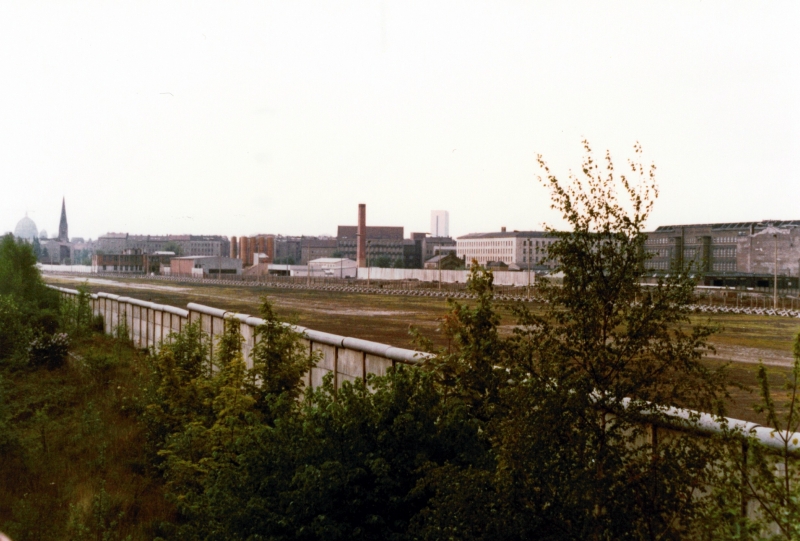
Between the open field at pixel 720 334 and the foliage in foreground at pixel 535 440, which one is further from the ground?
the foliage in foreground at pixel 535 440

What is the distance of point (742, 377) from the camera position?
1075 inches

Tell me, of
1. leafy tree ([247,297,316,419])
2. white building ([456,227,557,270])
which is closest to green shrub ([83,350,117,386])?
leafy tree ([247,297,316,419])

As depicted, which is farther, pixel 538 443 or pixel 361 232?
pixel 361 232

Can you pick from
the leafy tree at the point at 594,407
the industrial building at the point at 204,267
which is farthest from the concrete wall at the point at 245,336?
the industrial building at the point at 204,267

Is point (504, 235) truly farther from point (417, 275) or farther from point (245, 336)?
point (245, 336)

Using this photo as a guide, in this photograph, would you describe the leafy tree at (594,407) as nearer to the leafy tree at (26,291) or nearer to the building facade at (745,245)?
the leafy tree at (26,291)

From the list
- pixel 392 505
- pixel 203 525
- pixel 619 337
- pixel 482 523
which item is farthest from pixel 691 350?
pixel 203 525

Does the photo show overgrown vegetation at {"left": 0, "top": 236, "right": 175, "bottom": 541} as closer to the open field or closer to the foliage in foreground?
the foliage in foreground

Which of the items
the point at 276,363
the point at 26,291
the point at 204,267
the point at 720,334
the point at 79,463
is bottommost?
the point at 79,463

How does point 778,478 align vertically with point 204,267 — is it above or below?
above

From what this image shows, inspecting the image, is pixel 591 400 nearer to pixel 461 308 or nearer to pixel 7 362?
pixel 461 308

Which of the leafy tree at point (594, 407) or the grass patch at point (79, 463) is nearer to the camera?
the leafy tree at point (594, 407)

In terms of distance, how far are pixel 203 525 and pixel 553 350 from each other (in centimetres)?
522

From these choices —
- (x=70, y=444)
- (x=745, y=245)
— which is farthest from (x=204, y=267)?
(x=70, y=444)
